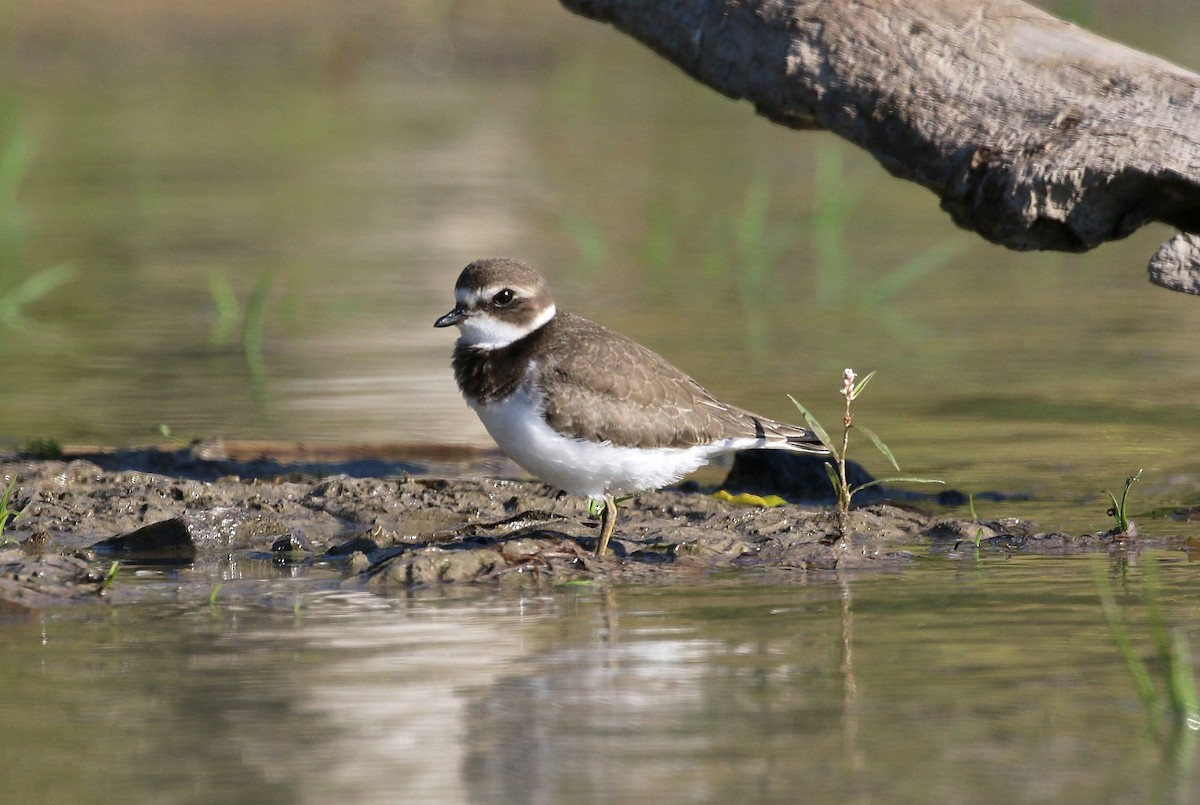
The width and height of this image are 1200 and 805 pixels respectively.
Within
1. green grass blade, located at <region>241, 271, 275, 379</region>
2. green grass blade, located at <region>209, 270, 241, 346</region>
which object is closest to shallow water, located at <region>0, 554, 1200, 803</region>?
green grass blade, located at <region>241, 271, 275, 379</region>

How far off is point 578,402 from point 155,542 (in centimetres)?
161

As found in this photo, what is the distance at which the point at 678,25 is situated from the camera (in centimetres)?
786

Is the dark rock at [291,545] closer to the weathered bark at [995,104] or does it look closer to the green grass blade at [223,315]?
the weathered bark at [995,104]

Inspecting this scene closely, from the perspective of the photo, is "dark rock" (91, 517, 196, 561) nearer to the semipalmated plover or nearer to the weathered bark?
the semipalmated plover

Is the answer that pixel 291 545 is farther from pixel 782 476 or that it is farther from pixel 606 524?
pixel 782 476

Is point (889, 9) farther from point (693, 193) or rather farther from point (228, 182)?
point (228, 182)

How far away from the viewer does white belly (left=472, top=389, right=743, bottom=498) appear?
22.3ft

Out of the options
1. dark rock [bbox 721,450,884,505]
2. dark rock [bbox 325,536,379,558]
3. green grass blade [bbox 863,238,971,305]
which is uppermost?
green grass blade [bbox 863,238,971,305]

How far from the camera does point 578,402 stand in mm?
6840

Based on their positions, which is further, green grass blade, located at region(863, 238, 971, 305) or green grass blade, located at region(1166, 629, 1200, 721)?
green grass blade, located at region(863, 238, 971, 305)

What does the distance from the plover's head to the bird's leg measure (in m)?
0.74

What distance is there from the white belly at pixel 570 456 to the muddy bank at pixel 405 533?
0.65 feet

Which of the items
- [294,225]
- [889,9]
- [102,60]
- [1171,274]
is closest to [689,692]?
[1171,274]

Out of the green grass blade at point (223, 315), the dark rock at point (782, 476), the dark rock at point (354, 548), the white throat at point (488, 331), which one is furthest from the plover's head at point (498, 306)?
the green grass blade at point (223, 315)
